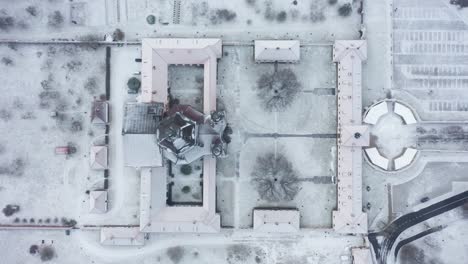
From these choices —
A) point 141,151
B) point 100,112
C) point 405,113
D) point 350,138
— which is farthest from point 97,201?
point 405,113

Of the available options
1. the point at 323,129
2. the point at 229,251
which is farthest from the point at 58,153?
the point at 323,129

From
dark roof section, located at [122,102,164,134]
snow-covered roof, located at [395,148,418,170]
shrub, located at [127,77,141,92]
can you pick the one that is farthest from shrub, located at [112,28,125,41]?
snow-covered roof, located at [395,148,418,170]

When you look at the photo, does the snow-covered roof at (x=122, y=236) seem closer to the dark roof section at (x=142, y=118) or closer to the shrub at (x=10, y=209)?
the shrub at (x=10, y=209)

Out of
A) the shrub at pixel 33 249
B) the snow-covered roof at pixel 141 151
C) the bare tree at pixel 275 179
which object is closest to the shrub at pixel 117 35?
the snow-covered roof at pixel 141 151

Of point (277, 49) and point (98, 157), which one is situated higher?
point (277, 49)

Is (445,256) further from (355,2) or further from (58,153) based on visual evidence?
(58,153)

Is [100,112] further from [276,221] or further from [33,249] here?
[276,221]
